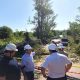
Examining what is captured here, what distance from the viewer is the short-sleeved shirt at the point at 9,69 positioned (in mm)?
6262

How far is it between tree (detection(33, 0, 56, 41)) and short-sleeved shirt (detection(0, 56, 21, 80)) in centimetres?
5742

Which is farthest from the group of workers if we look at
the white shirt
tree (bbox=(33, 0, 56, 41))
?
tree (bbox=(33, 0, 56, 41))

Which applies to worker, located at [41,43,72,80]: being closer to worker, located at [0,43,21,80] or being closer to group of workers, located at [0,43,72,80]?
group of workers, located at [0,43,72,80]

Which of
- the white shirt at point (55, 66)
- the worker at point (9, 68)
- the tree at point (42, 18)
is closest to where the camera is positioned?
the worker at point (9, 68)

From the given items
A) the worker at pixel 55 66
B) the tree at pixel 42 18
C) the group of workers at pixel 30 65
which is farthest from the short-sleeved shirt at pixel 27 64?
the tree at pixel 42 18

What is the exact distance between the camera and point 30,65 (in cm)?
966

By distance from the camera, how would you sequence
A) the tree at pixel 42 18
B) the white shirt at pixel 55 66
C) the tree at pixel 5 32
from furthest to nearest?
the tree at pixel 42 18 < the tree at pixel 5 32 < the white shirt at pixel 55 66

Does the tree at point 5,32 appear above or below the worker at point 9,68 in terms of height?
below

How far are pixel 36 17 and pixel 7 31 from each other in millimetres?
13050

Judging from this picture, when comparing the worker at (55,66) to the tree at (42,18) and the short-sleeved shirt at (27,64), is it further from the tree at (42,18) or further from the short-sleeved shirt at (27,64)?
the tree at (42,18)

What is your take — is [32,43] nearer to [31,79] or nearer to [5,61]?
[31,79]

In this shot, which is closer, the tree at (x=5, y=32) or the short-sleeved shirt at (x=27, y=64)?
the short-sleeved shirt at (x=27, y=64)

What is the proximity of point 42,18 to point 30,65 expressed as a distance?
5606cm

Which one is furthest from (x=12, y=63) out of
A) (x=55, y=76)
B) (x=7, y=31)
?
(x=7, y=31)
